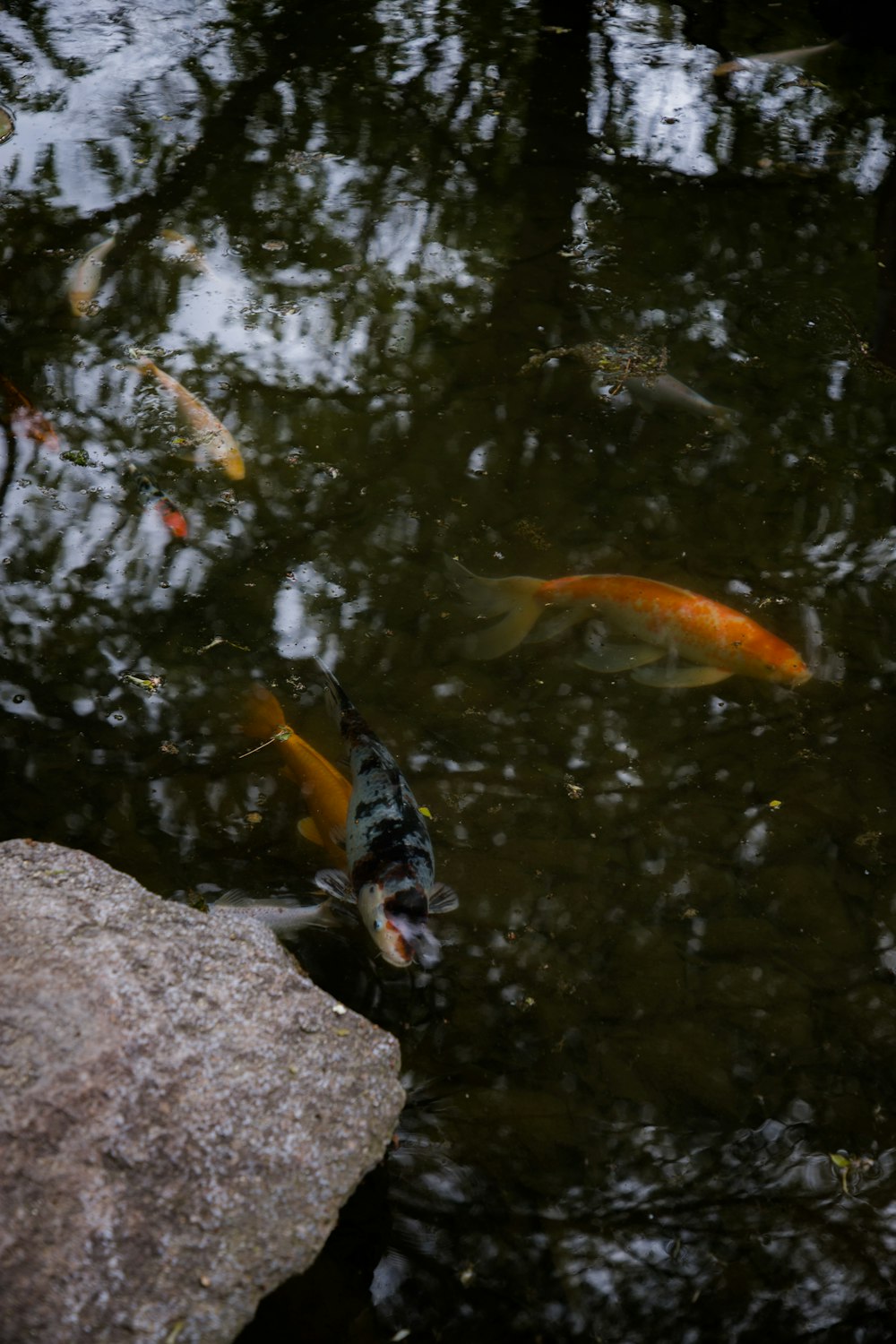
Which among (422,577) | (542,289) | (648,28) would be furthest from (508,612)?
(648,28)

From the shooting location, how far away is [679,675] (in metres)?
4.08

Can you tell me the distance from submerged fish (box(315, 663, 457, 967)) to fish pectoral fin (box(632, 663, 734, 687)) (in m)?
1.15

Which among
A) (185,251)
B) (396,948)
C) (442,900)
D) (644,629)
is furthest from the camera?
(185,251)

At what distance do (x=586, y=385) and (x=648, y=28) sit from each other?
5.65 m

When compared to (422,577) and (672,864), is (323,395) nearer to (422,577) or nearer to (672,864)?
(422,577)

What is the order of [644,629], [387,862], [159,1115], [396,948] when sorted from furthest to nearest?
1. [644,629]
2. [387,862]
3. [396,948]
4. [159,1115]

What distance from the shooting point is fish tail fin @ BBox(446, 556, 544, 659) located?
163 inches

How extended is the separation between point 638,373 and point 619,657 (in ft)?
6.20

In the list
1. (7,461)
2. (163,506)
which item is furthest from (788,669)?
(7,461)

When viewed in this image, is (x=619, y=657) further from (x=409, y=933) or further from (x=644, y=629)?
(x=409, y=933)

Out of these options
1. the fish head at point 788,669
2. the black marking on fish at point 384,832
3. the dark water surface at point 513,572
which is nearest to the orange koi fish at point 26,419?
the dark water surface at point 513,572

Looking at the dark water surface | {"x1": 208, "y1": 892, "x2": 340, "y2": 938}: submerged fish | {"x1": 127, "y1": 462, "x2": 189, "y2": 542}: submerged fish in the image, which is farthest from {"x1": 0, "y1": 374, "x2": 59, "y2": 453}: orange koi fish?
{"x1": 208, "y1": 892, "x2": 340, "y2": 938}: submerged fish

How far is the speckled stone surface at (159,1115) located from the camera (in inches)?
83.7

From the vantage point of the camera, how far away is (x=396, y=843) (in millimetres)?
3137
